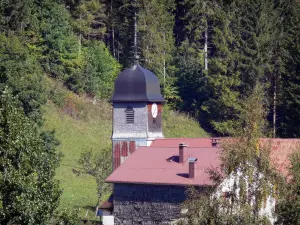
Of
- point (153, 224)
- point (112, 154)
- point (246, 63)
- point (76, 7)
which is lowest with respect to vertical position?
point (153, 224)

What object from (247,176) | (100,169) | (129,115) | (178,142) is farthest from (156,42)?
(247,176)

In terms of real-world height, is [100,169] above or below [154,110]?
below

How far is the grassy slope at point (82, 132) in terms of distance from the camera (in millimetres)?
43031

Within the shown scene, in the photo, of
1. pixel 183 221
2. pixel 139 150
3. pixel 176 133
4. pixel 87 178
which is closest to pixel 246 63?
pixel 176 133

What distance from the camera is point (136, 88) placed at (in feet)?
134

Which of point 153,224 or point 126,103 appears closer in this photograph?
point 153,224

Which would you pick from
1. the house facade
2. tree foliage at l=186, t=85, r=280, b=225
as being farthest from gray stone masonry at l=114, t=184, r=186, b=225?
tree foliage at l=186, t=85, r=280, b=225

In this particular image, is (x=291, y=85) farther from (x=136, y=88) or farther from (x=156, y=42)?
(x=136, y=88)

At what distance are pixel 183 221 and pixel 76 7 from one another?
132ft

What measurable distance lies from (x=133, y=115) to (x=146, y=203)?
589cm

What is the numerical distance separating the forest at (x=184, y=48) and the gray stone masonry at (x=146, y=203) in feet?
47.6

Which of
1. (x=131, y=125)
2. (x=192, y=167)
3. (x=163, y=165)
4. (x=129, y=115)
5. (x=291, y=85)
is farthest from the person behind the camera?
(x=291, y=85)

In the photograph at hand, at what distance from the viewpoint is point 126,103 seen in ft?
134

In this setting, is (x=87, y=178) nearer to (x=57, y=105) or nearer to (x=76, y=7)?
(x=57, y=105)
